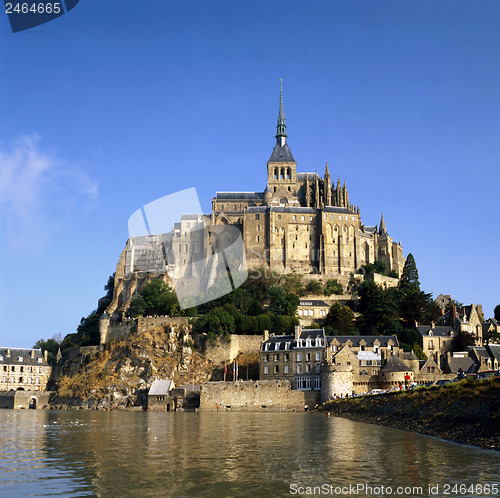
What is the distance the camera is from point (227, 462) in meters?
20.9

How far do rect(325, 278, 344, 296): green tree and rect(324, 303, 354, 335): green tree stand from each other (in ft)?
28.5

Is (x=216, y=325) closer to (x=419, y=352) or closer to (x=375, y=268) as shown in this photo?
(x=419, y=352)

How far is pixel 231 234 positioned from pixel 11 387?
3662cm

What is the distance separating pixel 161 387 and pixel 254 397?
990 centimetres

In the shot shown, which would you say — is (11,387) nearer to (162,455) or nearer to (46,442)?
(46,442)

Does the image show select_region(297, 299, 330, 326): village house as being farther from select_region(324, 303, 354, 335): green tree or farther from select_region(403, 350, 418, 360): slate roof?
select_region(403, 350, 418, 360): slate roof

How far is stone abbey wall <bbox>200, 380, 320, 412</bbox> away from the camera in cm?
5638

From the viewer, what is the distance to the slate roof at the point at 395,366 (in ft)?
181

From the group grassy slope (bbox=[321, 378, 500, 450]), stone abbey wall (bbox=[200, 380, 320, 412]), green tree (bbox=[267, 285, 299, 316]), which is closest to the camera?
grassy slope (bbox=[321, 378, 500, 450])

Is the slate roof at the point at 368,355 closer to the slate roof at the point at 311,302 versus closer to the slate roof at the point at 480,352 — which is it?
the slate roof at the point at 480,352

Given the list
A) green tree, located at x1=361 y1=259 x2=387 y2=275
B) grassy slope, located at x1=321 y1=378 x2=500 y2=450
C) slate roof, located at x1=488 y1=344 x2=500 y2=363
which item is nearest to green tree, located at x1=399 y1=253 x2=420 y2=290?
green tree, located at x1=361 y1=259 x2=387 y2=275

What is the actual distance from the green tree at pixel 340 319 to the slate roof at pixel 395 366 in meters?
13.9

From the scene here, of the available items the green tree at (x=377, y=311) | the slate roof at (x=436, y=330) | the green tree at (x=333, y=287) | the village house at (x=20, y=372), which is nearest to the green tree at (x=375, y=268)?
the green tree at (x=333, y=287)

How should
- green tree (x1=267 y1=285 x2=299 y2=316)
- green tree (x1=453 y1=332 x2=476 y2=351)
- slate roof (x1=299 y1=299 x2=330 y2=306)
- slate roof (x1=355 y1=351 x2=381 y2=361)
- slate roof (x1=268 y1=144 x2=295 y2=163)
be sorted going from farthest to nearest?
slate roof (x1=268 y1=144 x2=295 y2=163) < slate roof (x1=299 y1=299 x2=330 y2=306) < green tree (x1=267 y1=285 x2=299 y2=316) < green tree (x1=453 y1=332 x2=476 y2=351) < slate roof (x1=355 y1=351 x2=381 y2=361)
